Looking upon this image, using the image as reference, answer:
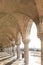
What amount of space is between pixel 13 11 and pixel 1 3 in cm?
87

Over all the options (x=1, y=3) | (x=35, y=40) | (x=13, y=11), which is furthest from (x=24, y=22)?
(x=35, y=40)

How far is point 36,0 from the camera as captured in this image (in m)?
7.75

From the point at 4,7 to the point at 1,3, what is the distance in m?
0.31

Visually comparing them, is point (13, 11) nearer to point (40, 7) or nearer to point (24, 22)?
point (40, 7)

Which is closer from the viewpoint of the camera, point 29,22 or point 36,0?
point 36,0

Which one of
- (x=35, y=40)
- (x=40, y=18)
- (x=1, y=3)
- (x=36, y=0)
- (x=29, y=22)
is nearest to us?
(x=36, y=0)

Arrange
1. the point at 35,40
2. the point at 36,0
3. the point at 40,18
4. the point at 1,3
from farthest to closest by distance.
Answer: the point at 35,40
the point at 1,3
the point at 40,18
the point at 36,0

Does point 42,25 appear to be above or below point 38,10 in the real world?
below

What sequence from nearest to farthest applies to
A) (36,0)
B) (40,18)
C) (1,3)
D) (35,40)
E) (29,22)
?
(36,0)
(40,18)
(1,3)
(29,22)
(35,40)

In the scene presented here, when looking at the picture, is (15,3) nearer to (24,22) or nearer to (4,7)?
(4,7)

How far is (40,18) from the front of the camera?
8.31 meters

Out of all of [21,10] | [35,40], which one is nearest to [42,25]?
[21,10]

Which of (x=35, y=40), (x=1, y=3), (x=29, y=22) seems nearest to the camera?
(x=1, y=3)

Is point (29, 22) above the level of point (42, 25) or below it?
above
